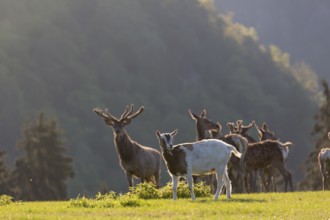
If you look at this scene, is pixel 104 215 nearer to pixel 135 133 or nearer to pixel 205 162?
pixel 205 162

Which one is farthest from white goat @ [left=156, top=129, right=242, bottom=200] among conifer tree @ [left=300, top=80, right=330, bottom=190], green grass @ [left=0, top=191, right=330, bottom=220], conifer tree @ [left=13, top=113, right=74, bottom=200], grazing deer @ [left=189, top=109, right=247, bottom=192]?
conifer tree @ [left=300, top=80, right=330, bottom=190]

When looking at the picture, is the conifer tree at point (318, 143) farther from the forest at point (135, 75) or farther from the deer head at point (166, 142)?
the forest at point (135, 75)

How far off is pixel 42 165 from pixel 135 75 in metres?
98.6

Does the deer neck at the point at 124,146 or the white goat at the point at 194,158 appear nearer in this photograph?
the white goat at the point at 194,158

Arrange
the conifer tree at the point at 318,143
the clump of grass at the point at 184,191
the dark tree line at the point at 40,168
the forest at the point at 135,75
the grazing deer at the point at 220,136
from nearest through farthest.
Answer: the clump of grass at the point at 184,191, the grazing deer at the point at 220,136, the dark tree line at the point at 40,168, the conifer tree at the point at 318,143, the forest at the point at 135,75

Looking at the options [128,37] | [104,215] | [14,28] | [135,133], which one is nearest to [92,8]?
[128,37]

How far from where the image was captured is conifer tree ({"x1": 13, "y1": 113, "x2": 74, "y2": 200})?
162 feet

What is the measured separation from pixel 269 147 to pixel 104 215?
1414 cm

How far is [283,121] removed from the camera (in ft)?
470

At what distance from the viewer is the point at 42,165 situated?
5044 centimetres

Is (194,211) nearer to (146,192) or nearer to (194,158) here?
(194,158)

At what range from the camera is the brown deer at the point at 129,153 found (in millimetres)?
27125

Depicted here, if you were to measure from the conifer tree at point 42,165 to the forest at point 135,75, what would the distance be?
44.6 m

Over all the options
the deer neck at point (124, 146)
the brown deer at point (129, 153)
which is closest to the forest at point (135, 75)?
the brown deer at point (129, 153)
